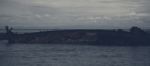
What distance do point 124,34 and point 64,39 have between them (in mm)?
16342

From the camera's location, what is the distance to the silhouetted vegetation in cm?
8006

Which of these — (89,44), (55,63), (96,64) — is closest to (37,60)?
(55,63)

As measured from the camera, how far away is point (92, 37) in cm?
8425

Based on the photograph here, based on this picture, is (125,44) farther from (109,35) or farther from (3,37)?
(3,37)

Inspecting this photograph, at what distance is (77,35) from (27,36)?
15273mm

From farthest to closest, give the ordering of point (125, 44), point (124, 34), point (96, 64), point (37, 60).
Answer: point (124, 34) < point (125, 44) < point (37, 60) < point (96, 64)

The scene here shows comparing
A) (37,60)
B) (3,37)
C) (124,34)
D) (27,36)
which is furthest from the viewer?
(3,37)

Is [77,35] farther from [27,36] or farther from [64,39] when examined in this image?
[27,36]

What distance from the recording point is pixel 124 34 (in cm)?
8462

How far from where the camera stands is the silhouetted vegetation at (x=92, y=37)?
80.1 m

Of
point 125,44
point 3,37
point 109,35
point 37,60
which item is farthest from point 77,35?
point 37,60

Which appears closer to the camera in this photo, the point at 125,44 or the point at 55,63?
the point at 55,63

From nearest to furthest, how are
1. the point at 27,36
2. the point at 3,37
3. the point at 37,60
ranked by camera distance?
the point at 37,60, the point at 27,36, the point at 3,37

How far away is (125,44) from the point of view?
78.4 m
